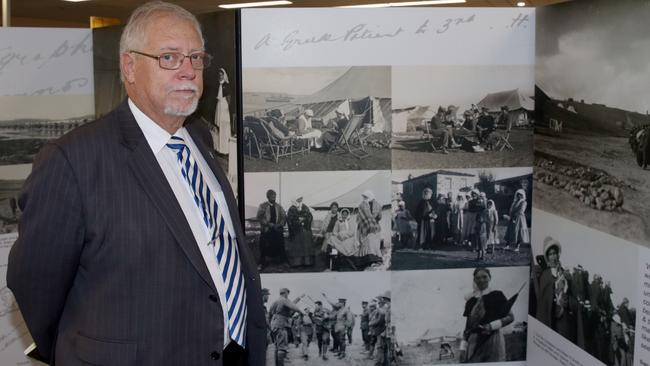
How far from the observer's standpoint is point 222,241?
6.62 ft

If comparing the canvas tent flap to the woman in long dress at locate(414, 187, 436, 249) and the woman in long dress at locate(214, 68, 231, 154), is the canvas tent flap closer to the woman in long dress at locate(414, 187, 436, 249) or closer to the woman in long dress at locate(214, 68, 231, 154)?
the woman in long dress at locate(414, 187, 436, 249)

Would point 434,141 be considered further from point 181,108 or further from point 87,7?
point 87,7

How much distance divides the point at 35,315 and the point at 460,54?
179cm

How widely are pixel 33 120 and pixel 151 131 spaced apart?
1.55 m

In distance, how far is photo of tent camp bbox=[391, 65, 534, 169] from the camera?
2.59 metres

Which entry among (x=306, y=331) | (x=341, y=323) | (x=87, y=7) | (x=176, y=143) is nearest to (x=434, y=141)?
(x=341, y=323)

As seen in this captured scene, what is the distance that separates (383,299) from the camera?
8.80 feet

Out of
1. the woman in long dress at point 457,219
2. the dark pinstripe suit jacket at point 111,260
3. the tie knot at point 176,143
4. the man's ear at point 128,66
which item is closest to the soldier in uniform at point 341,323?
the woman in long dress at point 457,219

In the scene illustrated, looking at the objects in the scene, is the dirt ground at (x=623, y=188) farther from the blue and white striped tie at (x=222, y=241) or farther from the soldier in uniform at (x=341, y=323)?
the blue and white striped tie at (x=222, y=241)

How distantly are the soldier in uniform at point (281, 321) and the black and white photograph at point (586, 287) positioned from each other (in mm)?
997

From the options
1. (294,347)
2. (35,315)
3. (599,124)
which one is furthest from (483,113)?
(35,315)

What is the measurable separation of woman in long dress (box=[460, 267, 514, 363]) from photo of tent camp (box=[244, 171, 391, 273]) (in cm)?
40

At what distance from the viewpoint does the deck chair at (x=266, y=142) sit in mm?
2570

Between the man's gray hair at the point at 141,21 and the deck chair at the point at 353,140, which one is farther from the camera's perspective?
the deck chair at the point at 353,140
